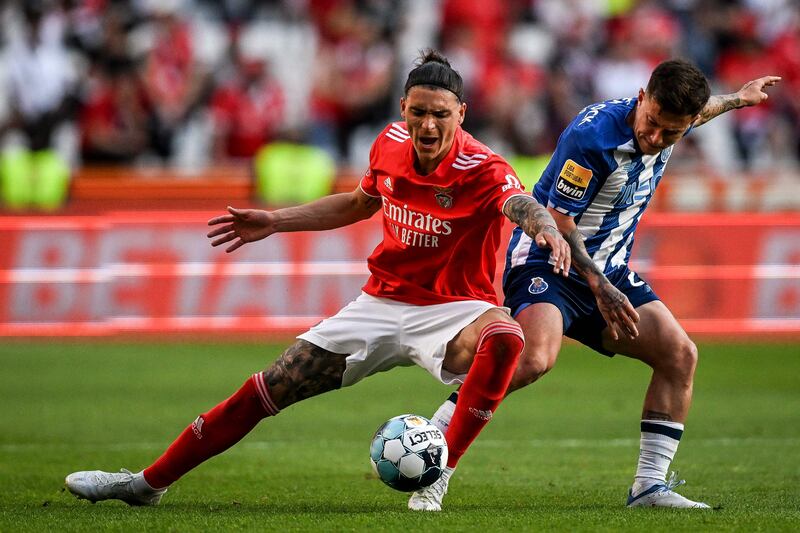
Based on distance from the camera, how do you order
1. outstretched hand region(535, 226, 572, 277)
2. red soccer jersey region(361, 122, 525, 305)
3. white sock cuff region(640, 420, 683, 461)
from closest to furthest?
1. outstretched hand region(535, 226, 572, 277)
2. red soccer jersey region(361, 122, 525, 305)
3. white sock cuff region(640, 420, 683, 461)

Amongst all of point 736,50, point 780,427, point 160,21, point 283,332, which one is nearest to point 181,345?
point 283,332

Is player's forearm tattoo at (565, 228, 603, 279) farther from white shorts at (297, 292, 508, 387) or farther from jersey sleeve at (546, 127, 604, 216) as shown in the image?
white shorts at (297, 292, 508, 387)

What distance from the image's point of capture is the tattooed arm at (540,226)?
5.77 metres

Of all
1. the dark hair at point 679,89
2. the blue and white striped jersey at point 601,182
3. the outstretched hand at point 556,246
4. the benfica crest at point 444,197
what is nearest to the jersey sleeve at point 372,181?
the benfica crest at point 444,197

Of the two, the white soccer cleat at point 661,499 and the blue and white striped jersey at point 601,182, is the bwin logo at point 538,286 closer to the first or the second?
the blue and white striped jersey at point 601,182

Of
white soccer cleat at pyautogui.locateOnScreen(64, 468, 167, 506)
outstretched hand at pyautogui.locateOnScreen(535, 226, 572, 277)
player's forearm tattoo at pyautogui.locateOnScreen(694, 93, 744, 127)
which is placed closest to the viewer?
outstretched hand at pyautogui.locateOnScreen(535, 226, 572, 277)

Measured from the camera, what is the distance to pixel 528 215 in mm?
6023

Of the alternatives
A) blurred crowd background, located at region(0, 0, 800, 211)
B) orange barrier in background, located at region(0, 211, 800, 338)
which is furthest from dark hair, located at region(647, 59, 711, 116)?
blurred crowd background, located at region(0, 0, 800, 211)

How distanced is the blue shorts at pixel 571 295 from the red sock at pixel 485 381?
0.57m

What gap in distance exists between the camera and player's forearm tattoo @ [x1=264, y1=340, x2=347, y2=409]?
647 cm

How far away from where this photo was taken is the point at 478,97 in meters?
18.1

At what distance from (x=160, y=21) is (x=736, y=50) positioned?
8127 mm

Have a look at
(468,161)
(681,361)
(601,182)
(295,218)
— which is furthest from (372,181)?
(681,361)

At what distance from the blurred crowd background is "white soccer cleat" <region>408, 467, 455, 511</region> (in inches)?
421
